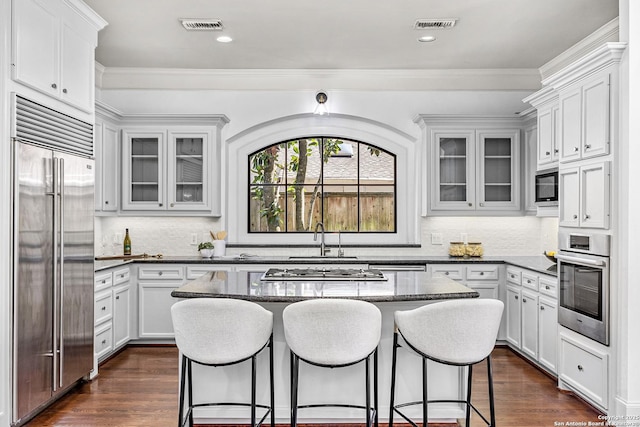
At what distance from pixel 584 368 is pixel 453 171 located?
8.28 ft

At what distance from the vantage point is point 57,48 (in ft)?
11.6

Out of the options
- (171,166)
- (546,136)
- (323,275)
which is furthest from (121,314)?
(546,136)

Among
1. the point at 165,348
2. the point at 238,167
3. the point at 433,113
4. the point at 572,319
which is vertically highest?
the point at 433,113

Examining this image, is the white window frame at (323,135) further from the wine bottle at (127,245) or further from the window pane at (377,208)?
the wine bottle at (127,245)

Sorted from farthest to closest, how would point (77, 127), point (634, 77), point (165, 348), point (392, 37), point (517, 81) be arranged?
point (517, 81) < point (165, 348) < point (392, 37) < point (77, 127) < point (634, 77)

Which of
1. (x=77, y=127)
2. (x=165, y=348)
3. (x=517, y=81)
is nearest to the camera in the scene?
(x=77, y=127)

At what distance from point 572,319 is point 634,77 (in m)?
1.63

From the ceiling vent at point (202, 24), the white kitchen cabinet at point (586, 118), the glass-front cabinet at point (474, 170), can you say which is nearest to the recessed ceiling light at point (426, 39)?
the glass-front cabinet at point (474, 170)

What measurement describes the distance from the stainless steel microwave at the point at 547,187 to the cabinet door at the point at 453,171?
2.36 ft

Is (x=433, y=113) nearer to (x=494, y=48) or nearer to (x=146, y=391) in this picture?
(x=494, y=48)

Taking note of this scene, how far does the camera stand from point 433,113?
19.2 ft

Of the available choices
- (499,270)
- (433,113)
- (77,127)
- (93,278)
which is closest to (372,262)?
(499,270)

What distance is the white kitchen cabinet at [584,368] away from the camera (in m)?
3.41

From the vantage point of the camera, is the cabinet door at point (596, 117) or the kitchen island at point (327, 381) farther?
the cabinet door at point (596, 117)
